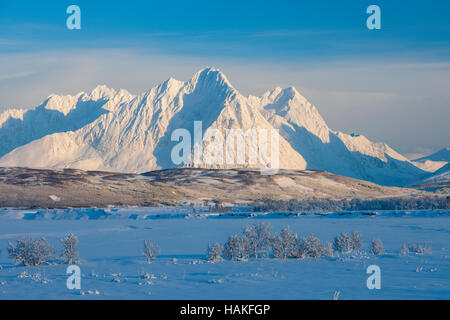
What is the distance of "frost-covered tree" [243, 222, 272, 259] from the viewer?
26.2 meters

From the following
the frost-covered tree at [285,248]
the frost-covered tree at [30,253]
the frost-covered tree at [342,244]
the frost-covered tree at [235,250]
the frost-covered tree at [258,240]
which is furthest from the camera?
the frost-covered tree at [342,244]

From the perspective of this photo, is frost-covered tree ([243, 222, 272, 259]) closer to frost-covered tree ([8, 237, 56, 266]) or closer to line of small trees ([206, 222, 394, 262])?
line of small trees ([206, 222, 394, 262])

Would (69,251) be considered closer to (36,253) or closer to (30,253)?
(36,253)

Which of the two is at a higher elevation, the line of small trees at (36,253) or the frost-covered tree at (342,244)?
the line of small trees at (36,253)

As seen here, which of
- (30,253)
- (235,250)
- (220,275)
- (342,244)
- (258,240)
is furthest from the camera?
(342,244)

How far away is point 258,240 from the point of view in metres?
27.9

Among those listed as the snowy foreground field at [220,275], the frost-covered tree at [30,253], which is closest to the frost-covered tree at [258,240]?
the snowy foreground field at [220,275]

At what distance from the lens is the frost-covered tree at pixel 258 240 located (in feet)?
86.0

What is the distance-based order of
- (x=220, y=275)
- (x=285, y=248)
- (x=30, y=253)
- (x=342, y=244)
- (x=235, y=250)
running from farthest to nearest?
1. (x=342, y=244)
2. (x=285, y=248)
3. (x=235, y=250)
4. (x=30, y=253)
5. (x=220, y=275)

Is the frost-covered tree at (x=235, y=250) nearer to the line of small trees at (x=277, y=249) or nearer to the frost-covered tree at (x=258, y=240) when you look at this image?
the line of small trees at (x=277, y=249)

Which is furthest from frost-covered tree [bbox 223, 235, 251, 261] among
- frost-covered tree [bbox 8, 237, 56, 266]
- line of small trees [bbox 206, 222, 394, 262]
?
frost-covered tree [bbox 8, 237, 56, 266]

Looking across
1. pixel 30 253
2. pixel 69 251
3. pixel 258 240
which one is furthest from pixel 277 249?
pixel 30 253

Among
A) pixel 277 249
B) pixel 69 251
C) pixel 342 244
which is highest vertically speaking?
pixel 69 251
